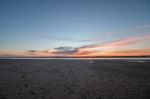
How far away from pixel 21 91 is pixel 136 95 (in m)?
8.51

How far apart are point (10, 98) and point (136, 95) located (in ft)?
28.2

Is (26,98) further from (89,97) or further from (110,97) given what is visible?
(110,97)

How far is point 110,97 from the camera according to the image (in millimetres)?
7820

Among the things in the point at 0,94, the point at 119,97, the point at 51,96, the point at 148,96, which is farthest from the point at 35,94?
the point at 148,96

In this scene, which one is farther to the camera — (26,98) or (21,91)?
(21,91)

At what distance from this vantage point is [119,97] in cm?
774

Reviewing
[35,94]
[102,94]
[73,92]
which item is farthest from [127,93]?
[35,94]

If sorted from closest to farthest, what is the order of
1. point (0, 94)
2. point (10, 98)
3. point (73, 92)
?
point (10, 98)
point (0, 94)
point (73, 92)

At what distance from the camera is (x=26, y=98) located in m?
7.66

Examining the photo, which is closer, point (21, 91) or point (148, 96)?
point (148, 96)

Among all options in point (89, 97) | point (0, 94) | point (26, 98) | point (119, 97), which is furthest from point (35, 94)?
point (119, 97)

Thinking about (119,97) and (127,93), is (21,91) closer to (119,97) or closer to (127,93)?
(119,97)

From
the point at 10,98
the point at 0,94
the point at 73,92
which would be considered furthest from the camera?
the point at 73,92

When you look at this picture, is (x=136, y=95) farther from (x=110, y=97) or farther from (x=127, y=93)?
(x=110, y=97)
